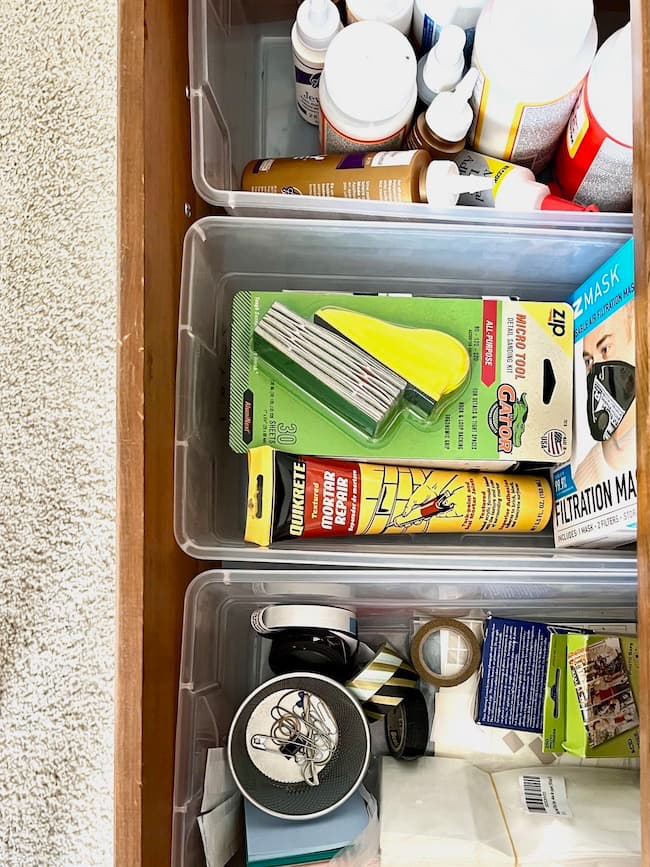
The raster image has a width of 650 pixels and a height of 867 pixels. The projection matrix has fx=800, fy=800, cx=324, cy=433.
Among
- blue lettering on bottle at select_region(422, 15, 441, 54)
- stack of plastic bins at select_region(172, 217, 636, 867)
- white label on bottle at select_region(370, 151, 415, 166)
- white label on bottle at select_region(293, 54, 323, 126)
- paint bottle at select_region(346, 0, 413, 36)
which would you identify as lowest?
stack of plastic bins at select_region(172, 217, 636, 867)

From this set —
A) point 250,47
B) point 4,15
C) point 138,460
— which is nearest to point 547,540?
point 138,460

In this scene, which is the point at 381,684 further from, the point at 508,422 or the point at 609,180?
the point at 609,180

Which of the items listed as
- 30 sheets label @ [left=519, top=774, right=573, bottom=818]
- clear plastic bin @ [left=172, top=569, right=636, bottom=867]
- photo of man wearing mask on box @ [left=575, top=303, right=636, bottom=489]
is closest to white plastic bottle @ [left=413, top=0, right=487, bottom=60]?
photo of man wearing mask on box @ [left=575, top=303, right=636, bottom=489]

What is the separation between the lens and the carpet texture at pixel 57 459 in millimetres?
839

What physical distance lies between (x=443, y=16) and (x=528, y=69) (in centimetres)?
9

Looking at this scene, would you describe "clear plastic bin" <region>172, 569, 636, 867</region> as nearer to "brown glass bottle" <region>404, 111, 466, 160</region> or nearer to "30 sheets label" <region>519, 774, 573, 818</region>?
"30 sheets label" <region>519, 774, 573, 818</region>

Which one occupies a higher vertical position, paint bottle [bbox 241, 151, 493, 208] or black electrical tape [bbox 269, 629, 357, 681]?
paint bottle [bbox 241, 151, 493, 208]

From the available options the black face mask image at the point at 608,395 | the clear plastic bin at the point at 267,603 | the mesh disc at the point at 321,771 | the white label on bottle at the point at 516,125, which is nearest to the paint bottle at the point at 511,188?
the white label on bottle at the point at 516,125

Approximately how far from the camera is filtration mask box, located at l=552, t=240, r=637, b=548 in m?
0.50

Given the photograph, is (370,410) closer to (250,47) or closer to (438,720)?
(438,720)

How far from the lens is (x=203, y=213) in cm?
62

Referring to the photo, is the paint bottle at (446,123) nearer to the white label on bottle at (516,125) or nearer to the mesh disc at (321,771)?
the white label on bottle at (516,125)

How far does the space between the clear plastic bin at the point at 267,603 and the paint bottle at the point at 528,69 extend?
0.31 m

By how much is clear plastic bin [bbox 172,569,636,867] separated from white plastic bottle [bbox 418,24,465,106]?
343mm
